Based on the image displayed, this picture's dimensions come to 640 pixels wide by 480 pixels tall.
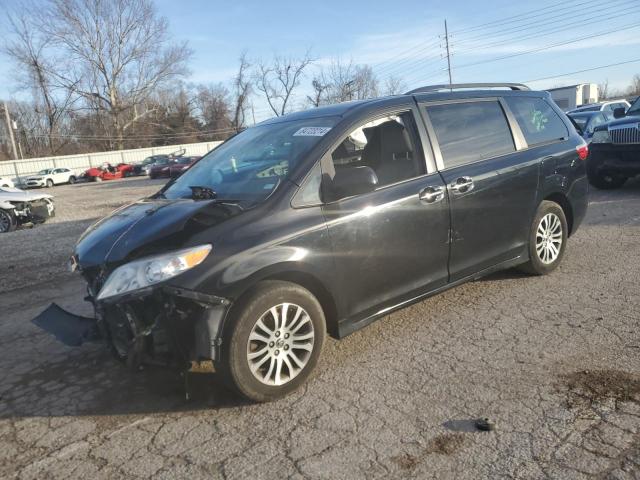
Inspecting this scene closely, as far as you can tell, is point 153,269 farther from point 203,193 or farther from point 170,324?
Result: point 203,193

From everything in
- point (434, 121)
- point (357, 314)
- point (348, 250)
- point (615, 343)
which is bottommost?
point (615, 343)

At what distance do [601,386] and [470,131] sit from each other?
234 centimetres

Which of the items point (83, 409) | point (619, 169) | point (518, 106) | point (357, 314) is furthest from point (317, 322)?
point (619, 169)

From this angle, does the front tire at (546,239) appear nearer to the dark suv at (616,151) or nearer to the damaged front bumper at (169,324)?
the damaged front bumper at (169,324)

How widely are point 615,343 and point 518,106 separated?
249 centimetres

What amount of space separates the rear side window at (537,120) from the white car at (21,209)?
40.2 feet

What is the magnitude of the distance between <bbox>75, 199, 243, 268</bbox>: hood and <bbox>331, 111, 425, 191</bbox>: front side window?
1218 mm

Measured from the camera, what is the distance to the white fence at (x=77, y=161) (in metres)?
46.5

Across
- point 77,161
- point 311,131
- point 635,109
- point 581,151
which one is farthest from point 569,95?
point 77,161

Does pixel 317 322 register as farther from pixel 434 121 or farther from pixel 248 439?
pixel 434 121

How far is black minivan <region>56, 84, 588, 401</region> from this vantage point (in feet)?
9.71

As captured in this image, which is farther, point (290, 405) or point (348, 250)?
point (348, 250)

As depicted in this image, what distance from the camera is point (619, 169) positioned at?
982 cm

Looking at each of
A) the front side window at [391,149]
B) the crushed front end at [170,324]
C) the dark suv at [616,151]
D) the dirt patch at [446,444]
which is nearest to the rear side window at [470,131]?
the front side window at [391,149]
